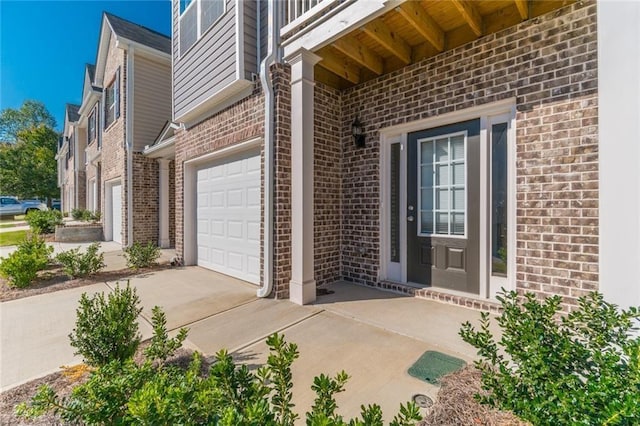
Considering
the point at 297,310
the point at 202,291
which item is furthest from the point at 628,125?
the point at 202,291

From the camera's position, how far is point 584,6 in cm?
286

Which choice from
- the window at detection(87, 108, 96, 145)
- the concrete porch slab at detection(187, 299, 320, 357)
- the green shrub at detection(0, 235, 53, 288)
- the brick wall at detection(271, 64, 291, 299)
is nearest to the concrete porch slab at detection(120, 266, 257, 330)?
the concrete porch slab at detection(187, 299, 320, 357)

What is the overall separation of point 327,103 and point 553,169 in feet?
10.4

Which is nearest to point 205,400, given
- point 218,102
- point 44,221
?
point 218,102

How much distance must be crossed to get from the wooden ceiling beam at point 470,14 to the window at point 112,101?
9.95m

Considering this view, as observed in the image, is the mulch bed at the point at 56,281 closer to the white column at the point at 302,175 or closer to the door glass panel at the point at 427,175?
the white column at the point at 302,175

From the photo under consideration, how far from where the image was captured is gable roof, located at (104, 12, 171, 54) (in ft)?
A: 28.3

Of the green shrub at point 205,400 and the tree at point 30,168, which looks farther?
the tree at point 30,168

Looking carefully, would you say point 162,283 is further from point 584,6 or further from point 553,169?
→ point 584,6

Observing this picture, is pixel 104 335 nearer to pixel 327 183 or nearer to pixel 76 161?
pixel 327 183

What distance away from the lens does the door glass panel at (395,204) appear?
438 centimetres

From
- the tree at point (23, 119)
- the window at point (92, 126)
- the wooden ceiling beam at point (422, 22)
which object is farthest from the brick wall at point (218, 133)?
the tree at point (23, 119)

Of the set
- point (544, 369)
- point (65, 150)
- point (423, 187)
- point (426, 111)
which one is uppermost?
point (65, 150)

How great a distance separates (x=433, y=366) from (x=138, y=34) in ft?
38.7
